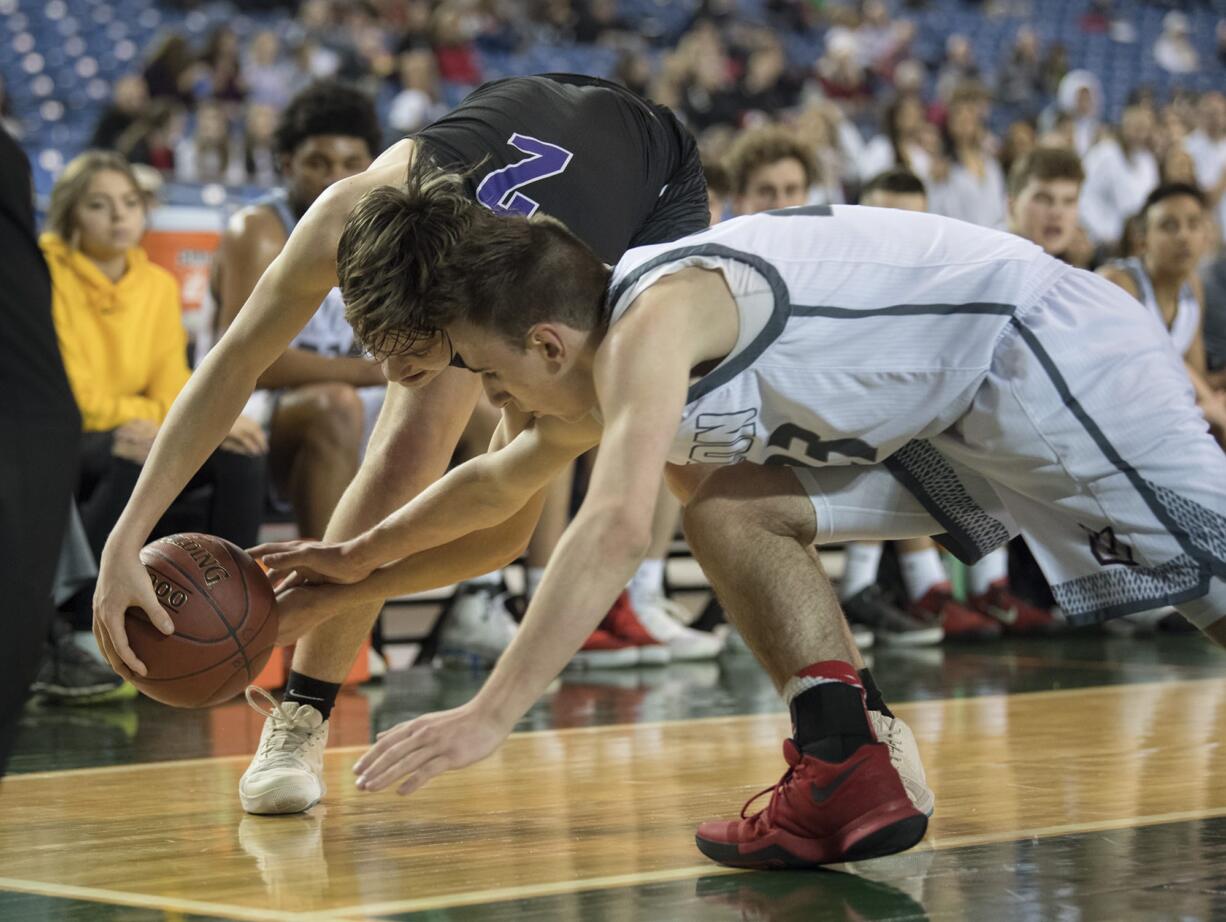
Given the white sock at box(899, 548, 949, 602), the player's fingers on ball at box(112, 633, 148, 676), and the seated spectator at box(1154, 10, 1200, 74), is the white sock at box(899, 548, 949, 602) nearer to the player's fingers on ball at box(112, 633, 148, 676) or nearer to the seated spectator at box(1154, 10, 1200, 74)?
the player's fingers on ball at box(112, 633, 148, 676)

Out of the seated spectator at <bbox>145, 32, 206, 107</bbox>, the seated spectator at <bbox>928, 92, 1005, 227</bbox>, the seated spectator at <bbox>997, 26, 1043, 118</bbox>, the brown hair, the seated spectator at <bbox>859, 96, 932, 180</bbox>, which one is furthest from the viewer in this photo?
the seated spectator at <bbox>997, 26, 1043, 118</bbox>

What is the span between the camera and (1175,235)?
21.6ft

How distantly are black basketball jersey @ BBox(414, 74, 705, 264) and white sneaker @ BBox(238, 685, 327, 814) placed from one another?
3.27 ft

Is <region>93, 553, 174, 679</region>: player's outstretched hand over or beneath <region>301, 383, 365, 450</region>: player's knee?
over

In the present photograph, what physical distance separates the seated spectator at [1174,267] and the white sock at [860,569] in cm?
135

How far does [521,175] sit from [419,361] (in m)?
0.73

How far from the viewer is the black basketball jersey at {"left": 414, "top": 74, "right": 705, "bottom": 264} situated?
3.04 meters

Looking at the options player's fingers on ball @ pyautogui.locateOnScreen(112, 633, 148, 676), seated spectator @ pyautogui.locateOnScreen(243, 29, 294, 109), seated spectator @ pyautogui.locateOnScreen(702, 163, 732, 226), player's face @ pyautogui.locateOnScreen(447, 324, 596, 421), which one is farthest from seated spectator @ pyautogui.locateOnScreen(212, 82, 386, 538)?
seated spectator @ pyautogui.locateOnScreen(243, 29, 294, 109)

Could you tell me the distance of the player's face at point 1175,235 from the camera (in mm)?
6570

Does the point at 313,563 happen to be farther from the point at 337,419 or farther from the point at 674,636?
the point at 674,636

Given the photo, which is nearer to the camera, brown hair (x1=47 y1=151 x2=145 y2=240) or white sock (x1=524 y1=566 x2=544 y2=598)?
brown hair (x1=47 y1=151 x2=145 y2=240)

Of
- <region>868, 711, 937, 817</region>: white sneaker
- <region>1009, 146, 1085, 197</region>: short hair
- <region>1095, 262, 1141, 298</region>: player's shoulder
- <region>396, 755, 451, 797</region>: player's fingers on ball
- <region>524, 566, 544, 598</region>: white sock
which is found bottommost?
<region>524, 566, 544, 598</region>: white sock

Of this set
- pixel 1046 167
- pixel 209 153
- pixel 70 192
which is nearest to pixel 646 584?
pixel 1046 167

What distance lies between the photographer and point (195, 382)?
2.87 meters
